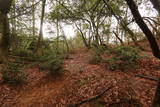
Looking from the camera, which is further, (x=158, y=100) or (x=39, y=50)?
(x=39, y=50)

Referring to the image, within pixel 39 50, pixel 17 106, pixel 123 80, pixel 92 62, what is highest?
pixel 39 50

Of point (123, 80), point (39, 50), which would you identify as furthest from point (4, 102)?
point (39, 50)

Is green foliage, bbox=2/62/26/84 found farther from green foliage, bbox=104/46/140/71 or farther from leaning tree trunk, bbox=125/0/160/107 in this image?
leaning tree trunk, bbox=125/0/160/107

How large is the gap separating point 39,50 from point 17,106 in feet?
21.6

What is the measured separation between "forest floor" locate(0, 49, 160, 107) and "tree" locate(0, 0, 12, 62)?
113 inches

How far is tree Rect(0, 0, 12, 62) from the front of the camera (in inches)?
247

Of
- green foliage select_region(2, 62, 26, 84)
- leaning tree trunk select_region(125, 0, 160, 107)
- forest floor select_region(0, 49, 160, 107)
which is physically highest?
leaning tree trunk select_region(125, 0, 160, 107)

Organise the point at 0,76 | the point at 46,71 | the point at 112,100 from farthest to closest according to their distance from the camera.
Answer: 1. the point at 46,71
2. the point at 0,76
3. the point at 112,100

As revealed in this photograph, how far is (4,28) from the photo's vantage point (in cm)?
672

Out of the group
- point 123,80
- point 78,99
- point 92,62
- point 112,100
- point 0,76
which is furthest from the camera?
point 92,62

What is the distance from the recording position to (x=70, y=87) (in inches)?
180

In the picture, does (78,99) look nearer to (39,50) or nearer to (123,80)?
(123,80)

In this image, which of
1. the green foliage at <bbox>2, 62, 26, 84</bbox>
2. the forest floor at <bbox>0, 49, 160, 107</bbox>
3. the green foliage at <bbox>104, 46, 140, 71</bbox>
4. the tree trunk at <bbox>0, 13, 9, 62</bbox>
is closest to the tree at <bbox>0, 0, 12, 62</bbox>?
the tree trunk at <bbox>0, 13, 9, 62</bbox>

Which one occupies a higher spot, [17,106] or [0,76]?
[0,76]
